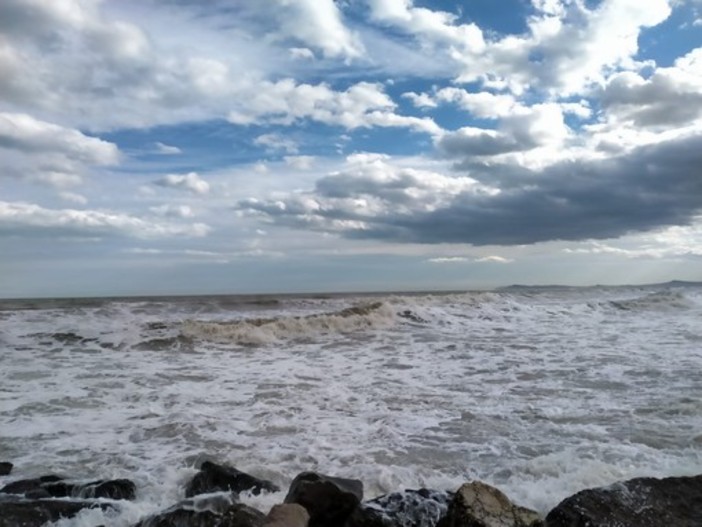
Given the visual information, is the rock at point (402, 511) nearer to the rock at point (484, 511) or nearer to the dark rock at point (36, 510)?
the rock at point (484, 511)

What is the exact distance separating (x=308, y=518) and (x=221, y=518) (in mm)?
668

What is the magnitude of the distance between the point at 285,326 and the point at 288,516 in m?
17.6

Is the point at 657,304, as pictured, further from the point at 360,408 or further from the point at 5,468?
the point at 5,468

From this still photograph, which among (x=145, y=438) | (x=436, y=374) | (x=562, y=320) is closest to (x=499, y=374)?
(x=436, y=374)

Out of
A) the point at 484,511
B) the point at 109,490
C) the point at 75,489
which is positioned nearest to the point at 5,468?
the point at 75,489

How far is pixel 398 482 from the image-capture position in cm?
609

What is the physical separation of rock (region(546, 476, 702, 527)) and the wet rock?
398 cm

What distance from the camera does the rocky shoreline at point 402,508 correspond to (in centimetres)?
429

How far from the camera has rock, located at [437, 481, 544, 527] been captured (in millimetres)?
4152

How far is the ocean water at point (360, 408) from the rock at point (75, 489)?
9.5 inches

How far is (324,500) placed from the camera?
4840mm

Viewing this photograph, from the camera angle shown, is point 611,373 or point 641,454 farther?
point 611,373

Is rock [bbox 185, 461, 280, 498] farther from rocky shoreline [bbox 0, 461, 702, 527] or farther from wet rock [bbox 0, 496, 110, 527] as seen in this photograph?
wet rock [bbox 0, 496, 110, 527]

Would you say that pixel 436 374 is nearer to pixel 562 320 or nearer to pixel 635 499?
pixel 635 499
